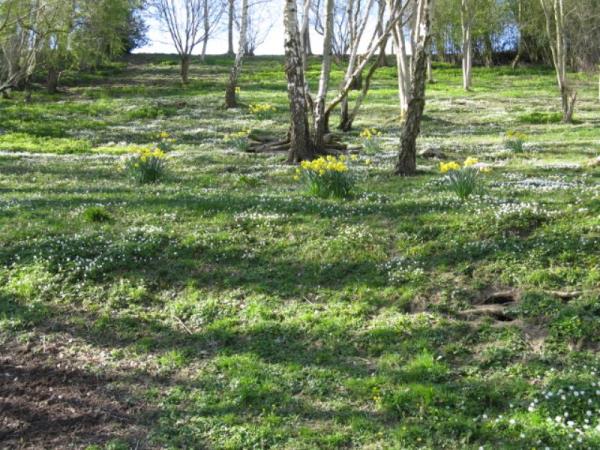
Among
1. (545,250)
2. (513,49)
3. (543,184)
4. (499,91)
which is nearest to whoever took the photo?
(545,250)

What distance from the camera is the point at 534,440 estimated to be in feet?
17.3

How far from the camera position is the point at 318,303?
8.16 m

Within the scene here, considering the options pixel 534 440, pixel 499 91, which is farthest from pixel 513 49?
pixel 534 440

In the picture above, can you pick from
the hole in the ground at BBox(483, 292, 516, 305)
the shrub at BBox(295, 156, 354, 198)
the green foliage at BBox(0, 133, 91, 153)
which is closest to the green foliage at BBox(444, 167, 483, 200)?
the shrub at BBox(295, 156, 354, 198)

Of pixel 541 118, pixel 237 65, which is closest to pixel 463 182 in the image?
pixel 541 118

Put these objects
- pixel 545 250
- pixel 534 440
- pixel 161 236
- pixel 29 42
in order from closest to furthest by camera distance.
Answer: pixel 534 440, pixel 545 250, pixel 161 236, pixel 29 42

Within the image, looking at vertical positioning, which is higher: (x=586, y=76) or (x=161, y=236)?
(x=586, y=76)

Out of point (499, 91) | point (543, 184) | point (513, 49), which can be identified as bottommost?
point (543, 184)

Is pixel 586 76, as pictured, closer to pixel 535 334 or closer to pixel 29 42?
pixel 29 42

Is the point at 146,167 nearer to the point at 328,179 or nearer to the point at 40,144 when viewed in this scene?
the point at 328,179

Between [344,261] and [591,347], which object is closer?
[591,347]

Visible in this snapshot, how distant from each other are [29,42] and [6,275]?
22.0 meters

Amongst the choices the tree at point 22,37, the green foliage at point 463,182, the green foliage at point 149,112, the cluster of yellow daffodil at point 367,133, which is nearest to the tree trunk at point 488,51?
the green foliage at point 149,112

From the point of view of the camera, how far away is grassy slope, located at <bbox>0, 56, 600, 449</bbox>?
232 inches
